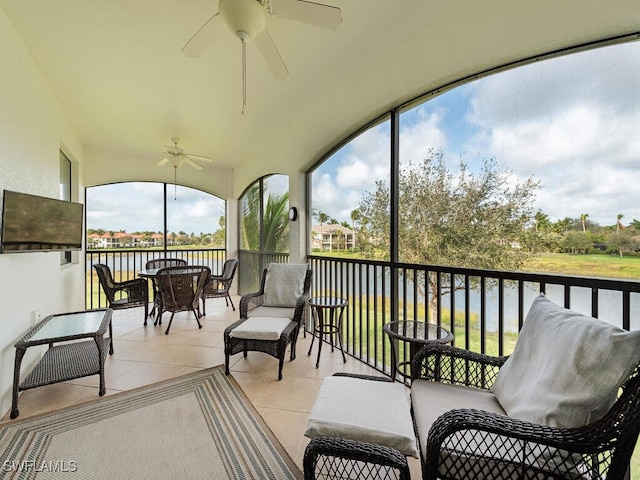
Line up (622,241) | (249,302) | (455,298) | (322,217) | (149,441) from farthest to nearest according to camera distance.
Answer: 1. (322,217)
2. (249,302)
3. (455,298)
4. (149,441)
5. (622,241)

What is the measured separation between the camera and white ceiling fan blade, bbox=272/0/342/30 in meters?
1.58

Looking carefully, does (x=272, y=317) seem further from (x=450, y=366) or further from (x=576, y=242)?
(x=576, y=242)

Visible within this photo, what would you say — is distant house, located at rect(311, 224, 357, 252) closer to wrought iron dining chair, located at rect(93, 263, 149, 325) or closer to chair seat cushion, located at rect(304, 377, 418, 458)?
chair seat cushion, located at rect(304, 377, 418, 458)

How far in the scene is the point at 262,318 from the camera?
2.94 metres

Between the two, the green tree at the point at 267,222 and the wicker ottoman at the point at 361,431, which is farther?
the green tree at the point at 267,222

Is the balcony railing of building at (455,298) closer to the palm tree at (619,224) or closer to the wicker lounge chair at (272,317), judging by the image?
the palm tree at (619,224)

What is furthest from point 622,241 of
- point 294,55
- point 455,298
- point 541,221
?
point 294,55

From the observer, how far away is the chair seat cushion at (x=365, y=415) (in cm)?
115

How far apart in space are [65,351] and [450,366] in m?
3.38

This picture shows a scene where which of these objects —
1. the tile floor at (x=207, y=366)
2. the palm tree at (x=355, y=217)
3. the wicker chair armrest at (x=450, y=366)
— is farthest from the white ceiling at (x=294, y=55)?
the tile floor at (x=207, y=366)

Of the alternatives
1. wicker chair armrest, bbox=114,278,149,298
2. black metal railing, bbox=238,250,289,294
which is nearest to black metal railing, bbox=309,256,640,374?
black metal railing, bbox=238,250,289,294

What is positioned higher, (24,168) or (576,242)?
(24,168)

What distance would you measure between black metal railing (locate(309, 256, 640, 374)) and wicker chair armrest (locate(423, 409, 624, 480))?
2.65 feet

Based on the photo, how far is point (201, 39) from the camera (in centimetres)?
184
